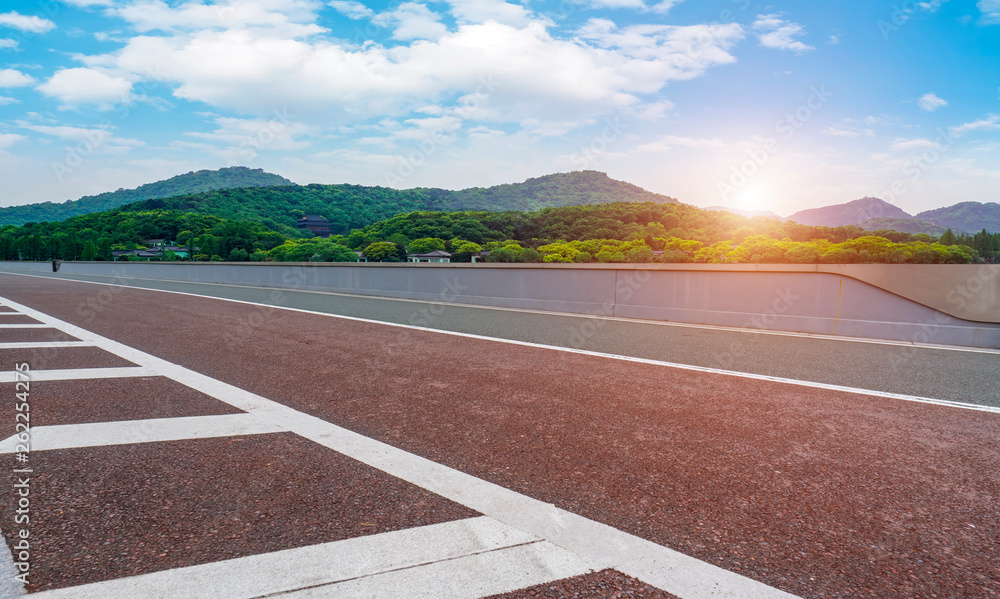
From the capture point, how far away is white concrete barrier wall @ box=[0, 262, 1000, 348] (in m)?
9.13

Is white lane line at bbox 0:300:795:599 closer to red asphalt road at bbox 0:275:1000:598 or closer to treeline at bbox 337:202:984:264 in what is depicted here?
red asphalt road at bbox 0:275:1000:598

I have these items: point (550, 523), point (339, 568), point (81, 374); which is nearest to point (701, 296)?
point (550, 523)

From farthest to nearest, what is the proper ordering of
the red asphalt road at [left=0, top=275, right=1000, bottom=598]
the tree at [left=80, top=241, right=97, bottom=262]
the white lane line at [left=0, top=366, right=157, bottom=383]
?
the tree at [left=80, top=241, right=97, bottom=262] → the white lane line at [left=0, top=366, right=157, bottom=383] → the red asphalt road at [left=0, top=275, right=1000, bottom=598]

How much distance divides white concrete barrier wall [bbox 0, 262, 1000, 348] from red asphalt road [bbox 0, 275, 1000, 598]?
15.7 ft

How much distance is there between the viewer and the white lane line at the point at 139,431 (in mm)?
3967

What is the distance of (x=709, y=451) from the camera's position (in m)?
3.86

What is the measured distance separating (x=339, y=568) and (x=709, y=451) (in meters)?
2.56

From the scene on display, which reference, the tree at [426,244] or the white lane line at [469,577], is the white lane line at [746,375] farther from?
the tree at [426,244]

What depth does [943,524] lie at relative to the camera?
112 inches

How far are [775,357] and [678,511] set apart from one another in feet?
17.4

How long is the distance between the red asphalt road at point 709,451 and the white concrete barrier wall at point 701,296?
4778 mm

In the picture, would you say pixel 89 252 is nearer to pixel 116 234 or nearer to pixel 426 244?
pixel 116 234

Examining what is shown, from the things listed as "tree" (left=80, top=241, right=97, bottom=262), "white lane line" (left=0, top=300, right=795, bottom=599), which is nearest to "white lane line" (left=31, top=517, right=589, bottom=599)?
"white lane line" (left=0, top=300, right=795, bottom=599)

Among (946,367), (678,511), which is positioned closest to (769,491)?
(678,511)
